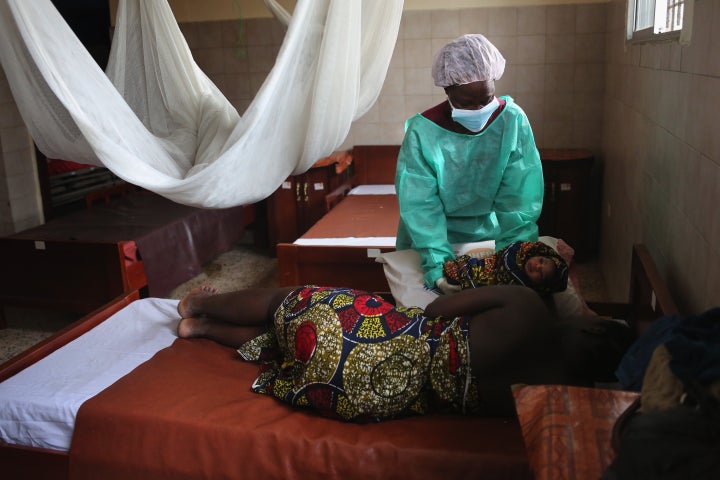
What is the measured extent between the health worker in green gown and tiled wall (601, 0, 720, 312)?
0.44 m

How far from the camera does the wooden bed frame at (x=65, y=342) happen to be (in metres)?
1.88

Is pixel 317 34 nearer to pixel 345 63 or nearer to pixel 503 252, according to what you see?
pixel 345 63

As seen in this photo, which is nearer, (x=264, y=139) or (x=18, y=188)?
(x=264, y=139)

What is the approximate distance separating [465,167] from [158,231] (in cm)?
222

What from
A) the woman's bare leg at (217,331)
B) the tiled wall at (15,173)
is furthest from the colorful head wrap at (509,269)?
the tiled wall at (15,173)

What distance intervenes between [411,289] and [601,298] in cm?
203

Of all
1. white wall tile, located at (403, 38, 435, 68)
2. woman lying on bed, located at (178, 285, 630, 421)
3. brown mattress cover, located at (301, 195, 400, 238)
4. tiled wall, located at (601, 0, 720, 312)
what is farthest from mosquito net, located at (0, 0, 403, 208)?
white wall tile, located at (403, 38, 435, 68)

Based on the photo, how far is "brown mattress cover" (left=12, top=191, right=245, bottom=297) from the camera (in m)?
3.84

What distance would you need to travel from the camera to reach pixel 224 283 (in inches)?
178

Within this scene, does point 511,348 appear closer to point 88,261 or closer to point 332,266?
point 332,266

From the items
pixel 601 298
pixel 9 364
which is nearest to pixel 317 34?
pixel 9 364

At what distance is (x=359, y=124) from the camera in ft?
17.2

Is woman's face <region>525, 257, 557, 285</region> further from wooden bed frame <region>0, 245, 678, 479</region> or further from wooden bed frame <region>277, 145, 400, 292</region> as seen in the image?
wooden bed frame <region>277, 145, 400, 292</region>

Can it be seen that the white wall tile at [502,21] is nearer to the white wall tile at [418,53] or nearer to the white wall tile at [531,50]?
the white wall tile at [531,50]
